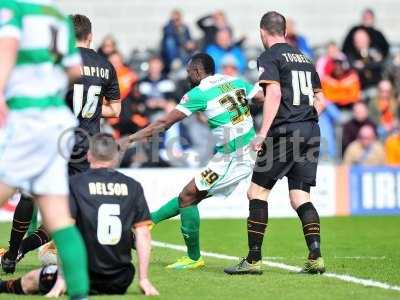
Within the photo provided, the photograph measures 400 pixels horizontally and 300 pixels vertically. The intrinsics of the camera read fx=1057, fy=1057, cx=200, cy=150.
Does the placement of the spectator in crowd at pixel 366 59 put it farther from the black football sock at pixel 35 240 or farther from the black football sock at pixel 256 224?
the black football sock at pixel 35 240

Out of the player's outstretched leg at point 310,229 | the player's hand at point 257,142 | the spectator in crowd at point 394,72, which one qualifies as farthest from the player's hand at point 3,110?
the spectator in crowd at point 394,72

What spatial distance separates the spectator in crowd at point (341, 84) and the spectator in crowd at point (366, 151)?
946mm

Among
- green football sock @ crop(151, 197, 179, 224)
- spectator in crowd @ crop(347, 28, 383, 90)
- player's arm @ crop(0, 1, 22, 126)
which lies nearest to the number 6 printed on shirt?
player's arm @ crop(0, 1, 22, 126)

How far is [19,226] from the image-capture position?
970cm

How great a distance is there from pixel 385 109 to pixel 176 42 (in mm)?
4178

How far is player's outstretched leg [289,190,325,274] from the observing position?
9516 mm

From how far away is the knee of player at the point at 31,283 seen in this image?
26.2ft

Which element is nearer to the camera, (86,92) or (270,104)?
(270,104)

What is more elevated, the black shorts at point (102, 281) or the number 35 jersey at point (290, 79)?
the number 35 jersey at point (290, 79)

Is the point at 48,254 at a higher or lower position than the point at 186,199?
lower

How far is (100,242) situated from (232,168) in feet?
9.38

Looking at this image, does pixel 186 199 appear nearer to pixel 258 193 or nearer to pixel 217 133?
pixel 217 133

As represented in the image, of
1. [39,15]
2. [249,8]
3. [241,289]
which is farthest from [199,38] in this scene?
[39,15]

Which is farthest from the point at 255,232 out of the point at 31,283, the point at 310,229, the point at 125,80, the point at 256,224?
the point at 125,80
